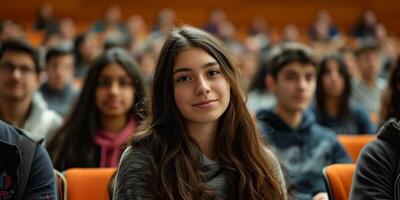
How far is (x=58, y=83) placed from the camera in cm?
338

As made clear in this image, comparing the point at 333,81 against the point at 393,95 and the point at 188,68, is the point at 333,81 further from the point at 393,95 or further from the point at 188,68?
the point at 188,68

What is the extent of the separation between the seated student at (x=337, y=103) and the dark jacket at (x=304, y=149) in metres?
0.66

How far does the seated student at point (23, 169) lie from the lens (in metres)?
1.26

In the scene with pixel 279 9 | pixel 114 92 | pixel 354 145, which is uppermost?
pixel 279 9

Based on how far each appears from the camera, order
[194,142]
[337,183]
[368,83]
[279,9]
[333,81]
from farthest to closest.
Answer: [279,9], [368,83], [333,81], [337,183], [194,142]

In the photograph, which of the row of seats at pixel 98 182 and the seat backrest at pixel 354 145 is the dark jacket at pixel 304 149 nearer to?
the seat backrest at pixel 354 145

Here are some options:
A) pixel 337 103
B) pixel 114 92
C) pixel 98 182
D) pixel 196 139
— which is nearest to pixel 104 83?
pixel 114 92

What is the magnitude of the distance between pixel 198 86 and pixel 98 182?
0.51m

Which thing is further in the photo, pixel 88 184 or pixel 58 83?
pixel 58 83

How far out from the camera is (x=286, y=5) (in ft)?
30.9

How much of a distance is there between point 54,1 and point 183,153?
8113 mm

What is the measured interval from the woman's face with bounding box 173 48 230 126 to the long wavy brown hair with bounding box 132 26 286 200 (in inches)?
0.8

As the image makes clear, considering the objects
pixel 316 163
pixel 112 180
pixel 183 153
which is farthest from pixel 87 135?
pixel 316 163

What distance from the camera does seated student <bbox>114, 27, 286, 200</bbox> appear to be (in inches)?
50.0
